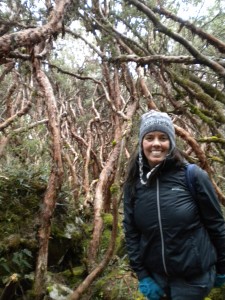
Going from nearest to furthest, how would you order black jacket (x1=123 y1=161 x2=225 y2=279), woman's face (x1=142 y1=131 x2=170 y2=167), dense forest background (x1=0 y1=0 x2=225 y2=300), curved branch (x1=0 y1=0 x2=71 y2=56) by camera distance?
1. black jacket (x1=123 y1=161 x2=225 y2=279)
2. woman's face (x1=142 y1=131 x2=170 y2=167)
3. curved branch (x1=0 y1=0 x2=71 y2=56)
4. dense forest background (x1=0 y1=0 x2=225 y2=300)

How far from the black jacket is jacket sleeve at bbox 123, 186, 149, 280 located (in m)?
0.03

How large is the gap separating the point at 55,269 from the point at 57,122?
1.92 meters

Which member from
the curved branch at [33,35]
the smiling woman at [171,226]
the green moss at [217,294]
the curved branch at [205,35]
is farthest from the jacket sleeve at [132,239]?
the curved branch at [205,35]

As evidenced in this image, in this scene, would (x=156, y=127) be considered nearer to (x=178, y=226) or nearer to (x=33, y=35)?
(x=178, y=226)

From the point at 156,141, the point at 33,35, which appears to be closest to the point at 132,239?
the point at 156,141

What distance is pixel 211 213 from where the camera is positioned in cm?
199

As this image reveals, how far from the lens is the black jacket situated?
1928 millimetres

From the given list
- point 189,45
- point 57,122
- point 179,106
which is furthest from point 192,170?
point 179,106

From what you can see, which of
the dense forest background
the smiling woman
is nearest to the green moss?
the dense forest background

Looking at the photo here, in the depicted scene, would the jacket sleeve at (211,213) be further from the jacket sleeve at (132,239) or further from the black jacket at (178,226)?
the jacket sleeve at (132,239)

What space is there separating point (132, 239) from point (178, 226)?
1.34 feet

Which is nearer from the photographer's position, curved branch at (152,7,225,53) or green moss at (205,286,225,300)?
green moss at (205,286,225,300)

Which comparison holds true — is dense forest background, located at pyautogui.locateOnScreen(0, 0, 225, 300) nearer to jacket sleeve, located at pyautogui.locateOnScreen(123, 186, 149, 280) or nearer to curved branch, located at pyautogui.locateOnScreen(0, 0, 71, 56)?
curved branch, located at pyautogui.locateOnScreen(0, 0, 71, 56)

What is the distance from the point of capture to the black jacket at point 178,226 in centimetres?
193
